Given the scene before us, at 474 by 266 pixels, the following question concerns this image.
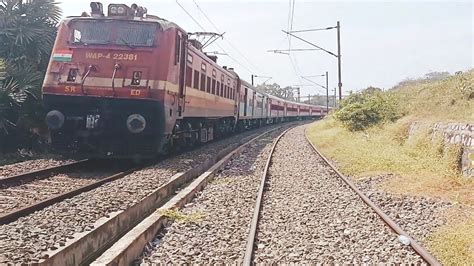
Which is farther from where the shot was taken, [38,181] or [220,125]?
[220,125]

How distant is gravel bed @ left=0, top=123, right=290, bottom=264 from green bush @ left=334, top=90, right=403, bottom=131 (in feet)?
46.4

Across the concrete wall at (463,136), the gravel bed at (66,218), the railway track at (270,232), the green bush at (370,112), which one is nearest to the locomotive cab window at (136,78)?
the gravel bed at (66,218)

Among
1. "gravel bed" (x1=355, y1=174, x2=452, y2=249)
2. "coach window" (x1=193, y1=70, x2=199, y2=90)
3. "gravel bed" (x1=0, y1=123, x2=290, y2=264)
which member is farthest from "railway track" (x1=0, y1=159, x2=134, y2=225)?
"gravel bed" (x1=355, y1=174, x2=452, y2=249)

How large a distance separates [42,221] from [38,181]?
352 cm

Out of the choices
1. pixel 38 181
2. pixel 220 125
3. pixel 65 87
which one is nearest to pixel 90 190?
pixel 38 181

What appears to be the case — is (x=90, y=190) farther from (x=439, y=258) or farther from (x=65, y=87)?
(x=439, y=258)

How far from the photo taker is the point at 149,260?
5375 millimetres

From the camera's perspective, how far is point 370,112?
23.7 metres

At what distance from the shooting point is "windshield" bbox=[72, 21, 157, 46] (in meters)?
11.7

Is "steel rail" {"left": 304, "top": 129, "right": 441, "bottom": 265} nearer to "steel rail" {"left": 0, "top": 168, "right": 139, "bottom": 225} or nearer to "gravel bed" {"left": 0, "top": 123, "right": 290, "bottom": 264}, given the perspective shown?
"gravel bed" {"left": 0, "top": 123, "right": 290, "bottom": 264}

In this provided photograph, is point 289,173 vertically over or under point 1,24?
under

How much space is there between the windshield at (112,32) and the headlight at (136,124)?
1753mm

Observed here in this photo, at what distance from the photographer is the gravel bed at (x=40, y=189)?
742 centimetres

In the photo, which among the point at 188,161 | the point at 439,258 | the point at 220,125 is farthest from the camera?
the point at 220,125
